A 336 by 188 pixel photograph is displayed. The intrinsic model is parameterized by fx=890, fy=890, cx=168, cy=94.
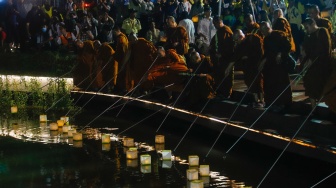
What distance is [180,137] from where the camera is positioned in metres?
14.9

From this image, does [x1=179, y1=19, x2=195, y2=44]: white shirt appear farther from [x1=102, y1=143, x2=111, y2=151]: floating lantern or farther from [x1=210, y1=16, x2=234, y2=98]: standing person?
[x1=102, y1=143, x2=111, y2=151]: floating lantern

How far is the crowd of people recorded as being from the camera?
14000mm

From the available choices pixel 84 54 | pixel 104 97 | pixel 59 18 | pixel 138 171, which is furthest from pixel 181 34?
pixel 59 18

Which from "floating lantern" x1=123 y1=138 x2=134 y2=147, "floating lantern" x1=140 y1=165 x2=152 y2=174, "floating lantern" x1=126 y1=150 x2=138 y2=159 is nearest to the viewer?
"floating lantern" x1=140 y1=165 x2=152 y2=174

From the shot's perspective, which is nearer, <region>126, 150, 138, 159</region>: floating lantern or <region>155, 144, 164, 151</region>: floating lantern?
<region>126, 150, 138, 159</region>: floating lantern

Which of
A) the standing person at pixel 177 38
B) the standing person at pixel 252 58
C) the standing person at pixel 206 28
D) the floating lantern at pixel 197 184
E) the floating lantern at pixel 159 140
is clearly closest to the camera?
the floating lantern at pixel 197 184

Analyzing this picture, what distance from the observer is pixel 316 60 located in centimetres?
1310

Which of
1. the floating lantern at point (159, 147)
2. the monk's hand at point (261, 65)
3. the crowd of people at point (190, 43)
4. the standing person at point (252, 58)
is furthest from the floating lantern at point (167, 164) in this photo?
the monk's hand at point (261, 65)

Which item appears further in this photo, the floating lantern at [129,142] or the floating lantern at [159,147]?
the floating lantern at [129,142]

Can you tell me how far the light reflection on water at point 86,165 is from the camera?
11.1 m

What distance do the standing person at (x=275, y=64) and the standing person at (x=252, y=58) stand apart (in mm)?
299

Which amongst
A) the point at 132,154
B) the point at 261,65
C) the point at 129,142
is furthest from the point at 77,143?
the point at 261,65

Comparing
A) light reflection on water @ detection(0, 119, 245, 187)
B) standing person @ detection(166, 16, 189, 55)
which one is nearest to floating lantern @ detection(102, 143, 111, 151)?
light reflection on water @ detection(0, 119, 245, 187)

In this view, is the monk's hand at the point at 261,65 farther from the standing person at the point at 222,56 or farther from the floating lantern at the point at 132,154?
the floating lantern at the point at 132,154
